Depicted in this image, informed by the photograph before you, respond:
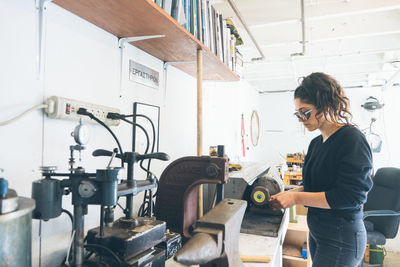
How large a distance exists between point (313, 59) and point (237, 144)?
185 cm

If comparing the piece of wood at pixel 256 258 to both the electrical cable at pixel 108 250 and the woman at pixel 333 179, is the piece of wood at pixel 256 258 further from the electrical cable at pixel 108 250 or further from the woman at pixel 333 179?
the electrical cable at pixel 108 250

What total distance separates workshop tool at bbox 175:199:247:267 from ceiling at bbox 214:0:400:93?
2.27 metres

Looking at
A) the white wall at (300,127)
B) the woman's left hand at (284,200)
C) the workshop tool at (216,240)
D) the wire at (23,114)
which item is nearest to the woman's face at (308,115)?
the woman's left hand at (284,200)

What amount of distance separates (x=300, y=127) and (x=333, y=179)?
5.80 meters

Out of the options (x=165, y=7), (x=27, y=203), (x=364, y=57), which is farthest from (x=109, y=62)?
(x=364, y=57)

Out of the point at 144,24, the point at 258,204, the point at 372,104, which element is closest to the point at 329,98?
the point at 258,204

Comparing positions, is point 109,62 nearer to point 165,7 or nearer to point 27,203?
point 165,7

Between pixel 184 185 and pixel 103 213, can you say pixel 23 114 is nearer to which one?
pixel 103 213

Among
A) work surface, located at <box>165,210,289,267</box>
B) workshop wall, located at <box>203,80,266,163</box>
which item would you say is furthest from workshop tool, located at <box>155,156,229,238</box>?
workshop wall, located at <box>203,80,266,163</box>

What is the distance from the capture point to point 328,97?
130cm

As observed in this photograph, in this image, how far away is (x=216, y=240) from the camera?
0.55 m

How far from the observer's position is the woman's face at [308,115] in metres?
1.34

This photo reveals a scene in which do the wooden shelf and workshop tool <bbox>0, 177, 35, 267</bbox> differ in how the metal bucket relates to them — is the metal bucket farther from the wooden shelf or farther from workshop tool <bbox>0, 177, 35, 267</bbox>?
the wooden shelf

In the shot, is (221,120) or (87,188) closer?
(87,188)
